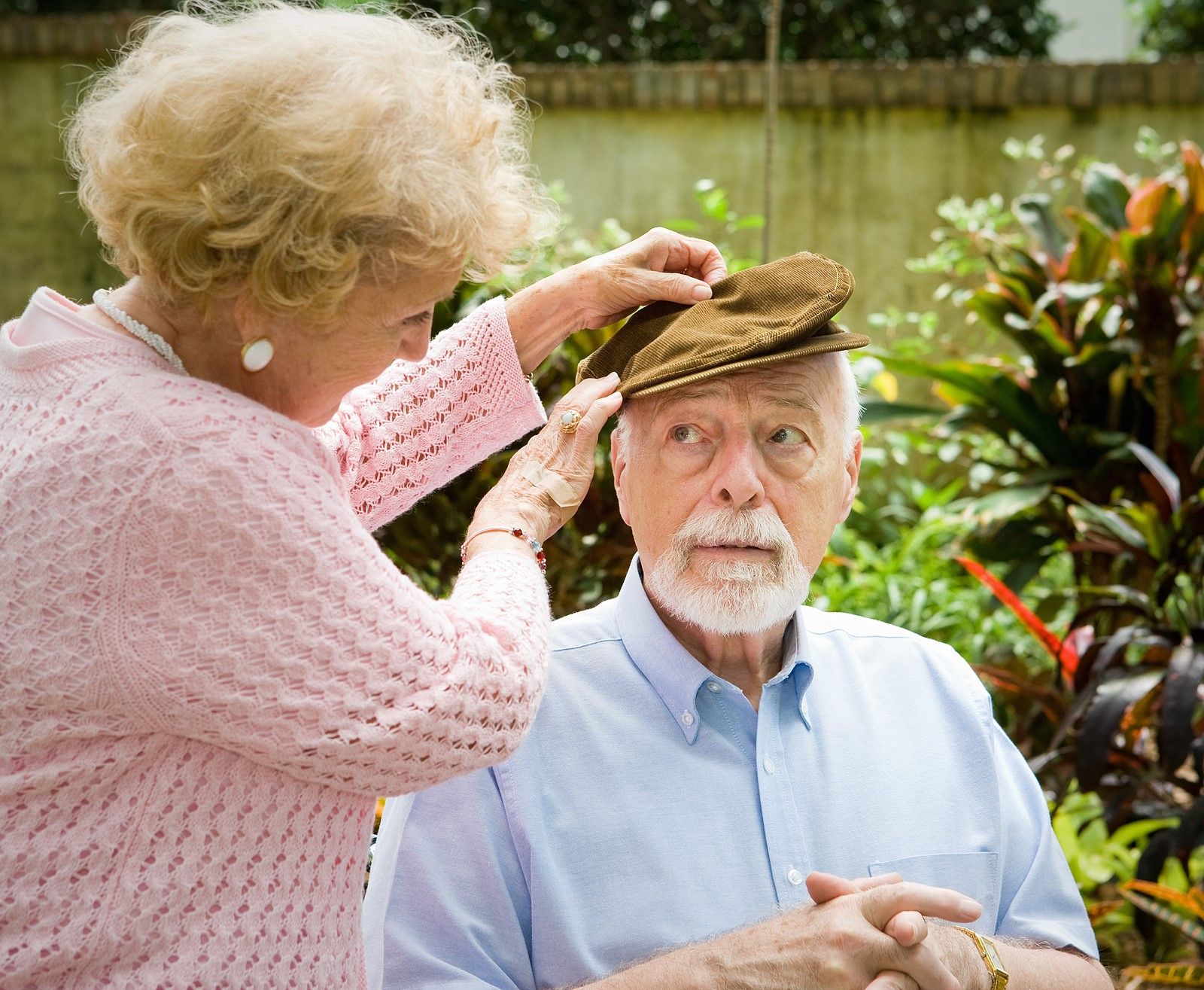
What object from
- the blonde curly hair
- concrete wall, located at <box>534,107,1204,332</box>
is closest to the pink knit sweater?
the blonde curly hair

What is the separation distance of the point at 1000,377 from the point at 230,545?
362 cm

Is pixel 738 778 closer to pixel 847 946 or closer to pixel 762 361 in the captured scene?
pixel 847 946

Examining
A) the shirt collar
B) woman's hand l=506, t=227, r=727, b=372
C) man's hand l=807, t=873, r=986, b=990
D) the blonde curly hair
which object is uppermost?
the blonde curly hair

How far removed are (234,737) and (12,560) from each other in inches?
10.9

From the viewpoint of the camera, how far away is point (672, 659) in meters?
2.04

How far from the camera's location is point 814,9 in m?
8.20

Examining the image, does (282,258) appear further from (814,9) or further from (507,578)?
(814,9)

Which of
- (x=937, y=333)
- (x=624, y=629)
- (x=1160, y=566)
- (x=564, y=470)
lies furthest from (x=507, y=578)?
(x=937, y=333)

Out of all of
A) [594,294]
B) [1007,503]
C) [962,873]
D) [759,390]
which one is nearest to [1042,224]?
[1007,503]

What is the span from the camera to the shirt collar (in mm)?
2025

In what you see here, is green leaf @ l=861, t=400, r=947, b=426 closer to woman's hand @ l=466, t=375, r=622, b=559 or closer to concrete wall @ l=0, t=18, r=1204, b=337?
concrete wall @ l=0, t=18, r=1204, b=337

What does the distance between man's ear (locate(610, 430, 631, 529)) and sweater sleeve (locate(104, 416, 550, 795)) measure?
0.83 meters

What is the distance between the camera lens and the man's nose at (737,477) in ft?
6.66

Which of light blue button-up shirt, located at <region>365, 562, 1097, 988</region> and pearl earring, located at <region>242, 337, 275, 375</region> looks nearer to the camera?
pearl earring, located at <region>242, 337, 275, 375</region>
